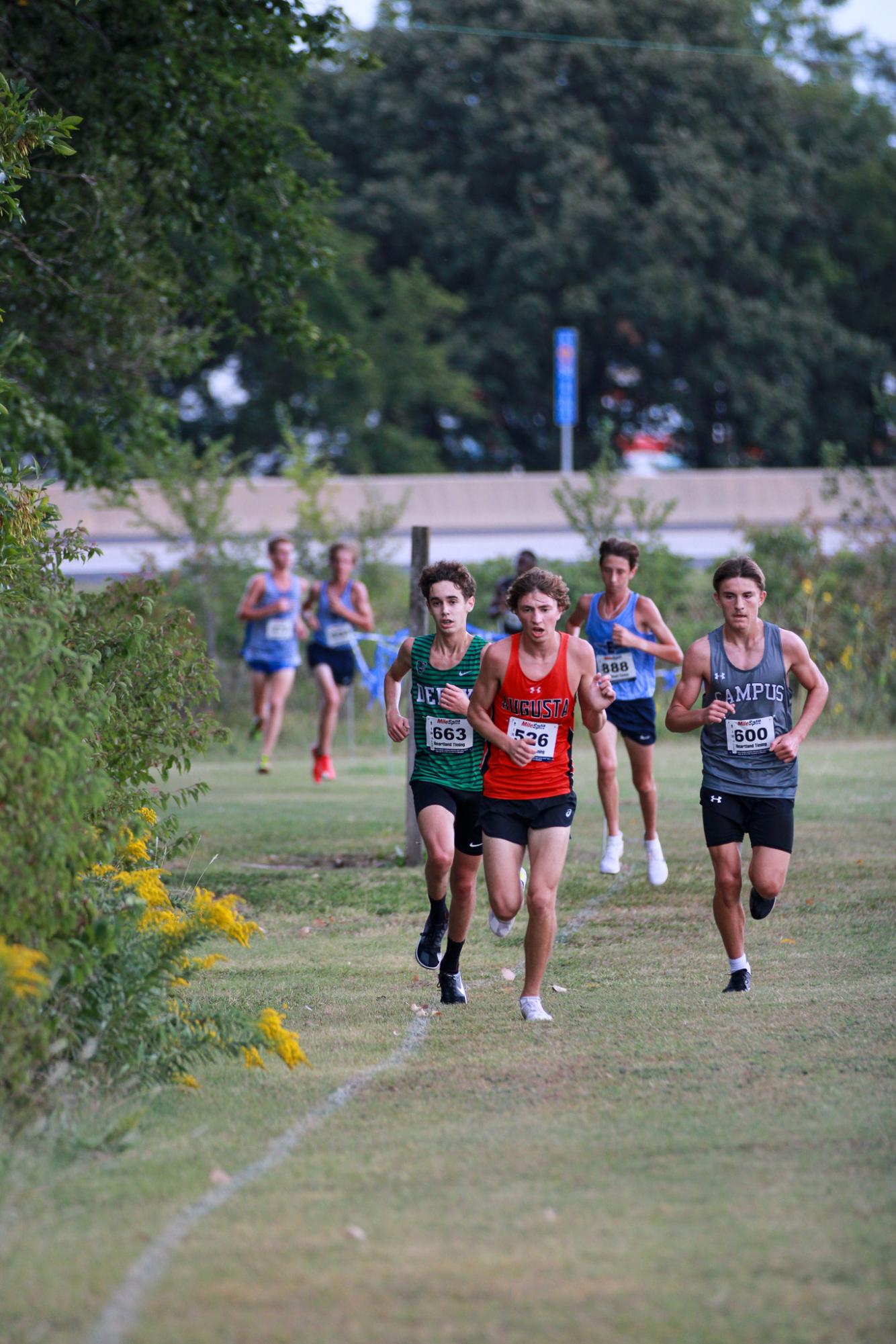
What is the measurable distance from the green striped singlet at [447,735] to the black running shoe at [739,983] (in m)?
1.39

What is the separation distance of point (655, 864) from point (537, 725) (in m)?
3.90

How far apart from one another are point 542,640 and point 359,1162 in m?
2.66

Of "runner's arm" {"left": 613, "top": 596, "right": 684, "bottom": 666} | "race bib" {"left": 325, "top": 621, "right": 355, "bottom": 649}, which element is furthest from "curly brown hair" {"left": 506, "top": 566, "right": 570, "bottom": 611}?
"race bib" {"left": 325, "top": 621, "right": 355, "bottom": 649}

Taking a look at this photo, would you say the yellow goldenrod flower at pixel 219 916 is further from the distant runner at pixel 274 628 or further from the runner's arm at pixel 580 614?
the distant runner at pixel 274 628

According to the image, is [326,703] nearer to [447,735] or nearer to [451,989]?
[447,735]

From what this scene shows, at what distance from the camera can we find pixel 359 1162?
4.96m

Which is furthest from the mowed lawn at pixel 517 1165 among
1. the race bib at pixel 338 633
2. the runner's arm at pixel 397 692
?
the race bib at pixel 338 633

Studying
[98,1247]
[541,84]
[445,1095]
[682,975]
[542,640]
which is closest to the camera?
[98,1247]

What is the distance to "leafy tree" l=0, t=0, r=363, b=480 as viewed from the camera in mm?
11898

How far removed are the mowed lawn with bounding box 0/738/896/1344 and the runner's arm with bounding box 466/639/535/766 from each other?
1.14 metres

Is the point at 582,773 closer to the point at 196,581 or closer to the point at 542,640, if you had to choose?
the point at 196,581

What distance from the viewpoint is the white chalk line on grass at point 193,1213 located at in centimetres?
378

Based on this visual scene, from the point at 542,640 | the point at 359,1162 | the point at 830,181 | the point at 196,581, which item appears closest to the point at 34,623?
the point at 359,1162

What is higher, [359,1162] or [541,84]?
[541,84]
